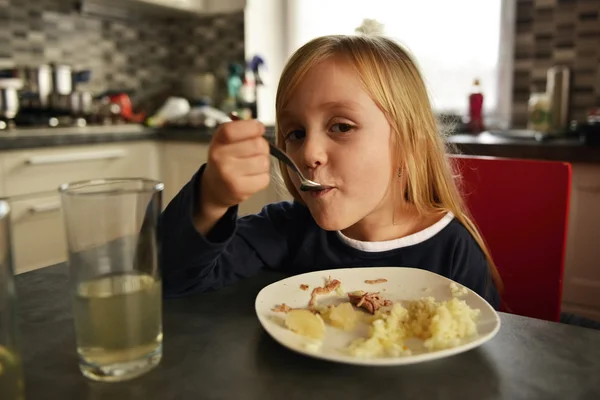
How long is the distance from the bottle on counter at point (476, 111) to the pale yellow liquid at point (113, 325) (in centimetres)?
215

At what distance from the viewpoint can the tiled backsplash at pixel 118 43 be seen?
2.56m

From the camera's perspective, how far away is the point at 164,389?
435mm

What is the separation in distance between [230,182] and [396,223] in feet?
1.48

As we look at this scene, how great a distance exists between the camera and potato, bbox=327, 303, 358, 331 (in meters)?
0.54

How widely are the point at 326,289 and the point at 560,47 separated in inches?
83.9

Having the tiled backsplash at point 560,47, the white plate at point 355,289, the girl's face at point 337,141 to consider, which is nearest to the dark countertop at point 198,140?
the tiled backsplash at point 560,47

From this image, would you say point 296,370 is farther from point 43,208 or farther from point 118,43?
point 118,43

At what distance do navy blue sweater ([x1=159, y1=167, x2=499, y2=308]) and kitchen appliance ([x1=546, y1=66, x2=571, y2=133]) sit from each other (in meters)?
1.41

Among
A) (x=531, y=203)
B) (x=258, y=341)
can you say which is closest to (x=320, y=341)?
(x=258, y=341)

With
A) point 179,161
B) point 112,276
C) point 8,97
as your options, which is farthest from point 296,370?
point 8,97

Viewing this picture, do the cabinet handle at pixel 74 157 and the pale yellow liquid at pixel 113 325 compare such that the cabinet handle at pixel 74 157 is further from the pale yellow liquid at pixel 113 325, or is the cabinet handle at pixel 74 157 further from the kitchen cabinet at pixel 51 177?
the pale yellow liquid at pixel 113 325

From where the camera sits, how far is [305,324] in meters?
0.52

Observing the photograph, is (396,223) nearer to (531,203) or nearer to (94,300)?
(531,203)

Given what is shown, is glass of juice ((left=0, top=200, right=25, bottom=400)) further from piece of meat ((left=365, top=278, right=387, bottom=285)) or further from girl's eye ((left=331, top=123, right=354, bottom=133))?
girl's eye ((left=331, top=123, right=354, bottom=133))
